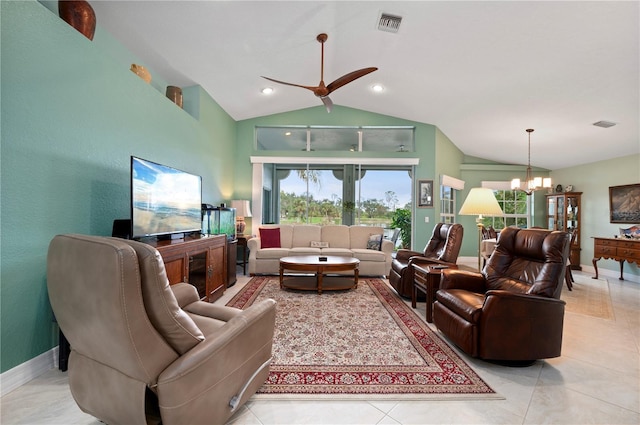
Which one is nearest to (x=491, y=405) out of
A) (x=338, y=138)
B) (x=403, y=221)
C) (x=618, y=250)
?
(x=403, y=221)

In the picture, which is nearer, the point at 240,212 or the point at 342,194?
the point at 240,212

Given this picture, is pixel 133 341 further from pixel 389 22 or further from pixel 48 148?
pixel 389 22

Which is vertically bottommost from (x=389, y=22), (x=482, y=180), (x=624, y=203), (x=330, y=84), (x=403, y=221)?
(x=403, y=221)

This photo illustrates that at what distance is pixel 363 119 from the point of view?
19.9ft

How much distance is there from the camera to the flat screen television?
2.46m

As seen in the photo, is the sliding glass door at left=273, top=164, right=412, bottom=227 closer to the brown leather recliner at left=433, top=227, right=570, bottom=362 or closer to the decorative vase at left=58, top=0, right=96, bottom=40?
the brown leather recliner at left=433, top=227, right=570, bottom=362

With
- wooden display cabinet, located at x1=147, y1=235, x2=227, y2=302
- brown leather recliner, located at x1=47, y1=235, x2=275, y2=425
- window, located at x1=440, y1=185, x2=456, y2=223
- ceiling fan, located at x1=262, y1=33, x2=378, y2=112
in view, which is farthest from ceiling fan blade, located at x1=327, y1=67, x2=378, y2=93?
window, located at x1=440, y1=185, x2=456, y2=223

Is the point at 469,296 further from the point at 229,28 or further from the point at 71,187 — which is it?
the point at 229,28

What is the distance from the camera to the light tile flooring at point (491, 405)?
152cm

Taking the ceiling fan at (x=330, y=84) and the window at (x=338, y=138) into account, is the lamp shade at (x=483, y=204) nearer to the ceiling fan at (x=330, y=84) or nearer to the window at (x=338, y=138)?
the ceiling fan at (x=330, y=84)

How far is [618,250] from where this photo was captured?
15.7 feet

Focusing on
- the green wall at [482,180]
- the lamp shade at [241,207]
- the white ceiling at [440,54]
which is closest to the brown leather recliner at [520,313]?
the white ceiling at [440,54]

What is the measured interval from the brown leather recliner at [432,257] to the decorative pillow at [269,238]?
2.26m

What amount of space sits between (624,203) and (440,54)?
15.2 ft
